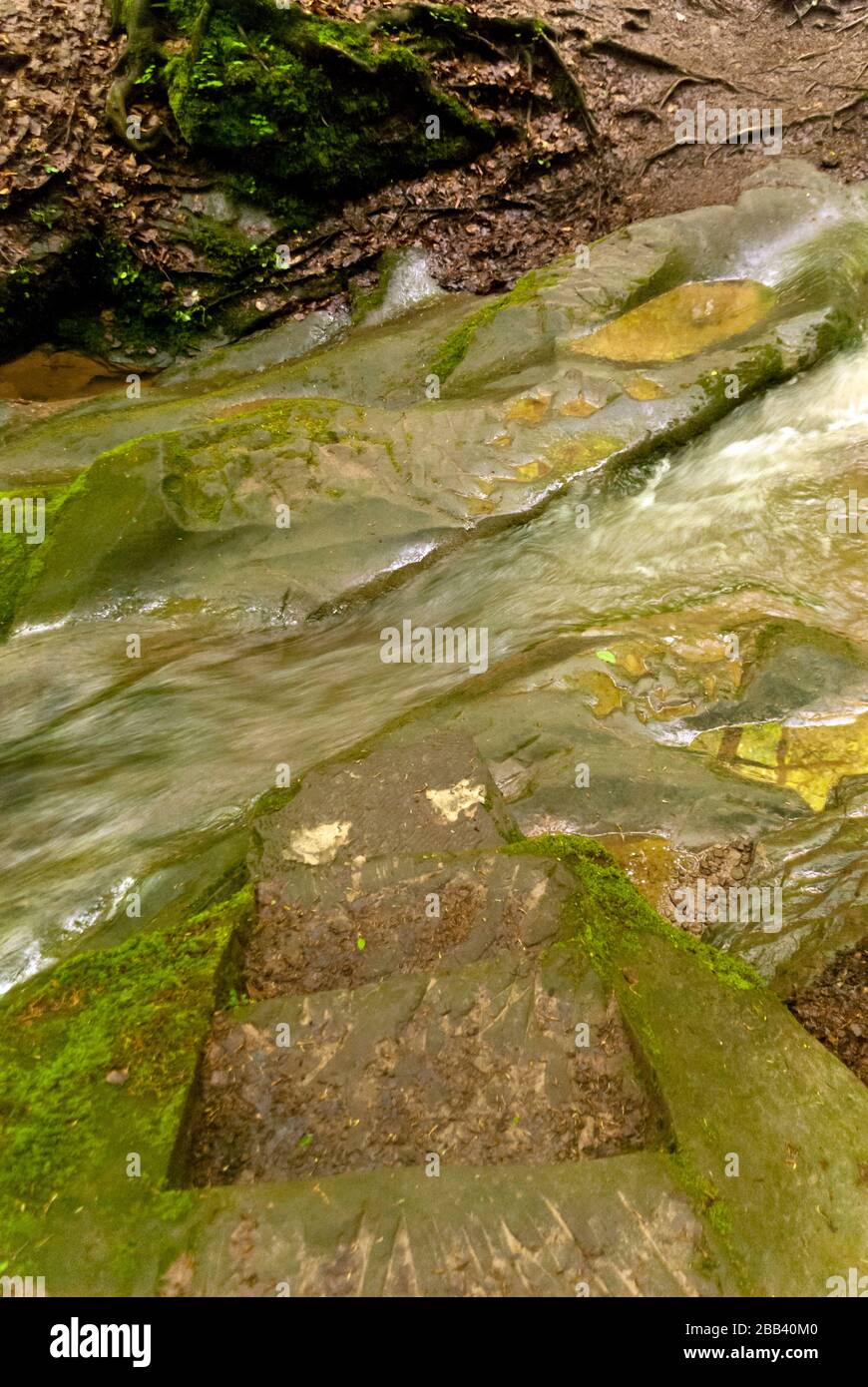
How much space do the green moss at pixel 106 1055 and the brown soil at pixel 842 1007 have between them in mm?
2568

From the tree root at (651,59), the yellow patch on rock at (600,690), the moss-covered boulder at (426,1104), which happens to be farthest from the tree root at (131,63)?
the moss-covered boulder at (426,1104)

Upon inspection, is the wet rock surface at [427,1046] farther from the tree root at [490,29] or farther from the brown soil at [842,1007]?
the tree root at [490,29]

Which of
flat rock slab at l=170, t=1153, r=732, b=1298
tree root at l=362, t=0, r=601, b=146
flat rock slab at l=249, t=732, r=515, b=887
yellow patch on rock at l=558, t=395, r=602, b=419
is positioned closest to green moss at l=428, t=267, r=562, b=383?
yellow patch on rock at l=558, t=395, r=602, b=419

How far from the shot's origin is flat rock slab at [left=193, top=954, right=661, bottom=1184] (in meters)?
2.55

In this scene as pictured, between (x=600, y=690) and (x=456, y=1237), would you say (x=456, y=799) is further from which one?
(x=456, y=1237)

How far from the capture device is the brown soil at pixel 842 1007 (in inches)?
138

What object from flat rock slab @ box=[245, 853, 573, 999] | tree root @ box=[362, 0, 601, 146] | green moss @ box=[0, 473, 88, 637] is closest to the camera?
flat rock slab @ box=[245, 853, 573, 999]

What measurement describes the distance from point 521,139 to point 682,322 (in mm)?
3801

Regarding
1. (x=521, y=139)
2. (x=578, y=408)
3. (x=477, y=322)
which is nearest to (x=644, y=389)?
(x=578, y=408)

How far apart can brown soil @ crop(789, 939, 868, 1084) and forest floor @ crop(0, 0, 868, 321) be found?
8304 millimetres

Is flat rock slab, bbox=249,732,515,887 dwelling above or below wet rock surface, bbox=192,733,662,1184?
above

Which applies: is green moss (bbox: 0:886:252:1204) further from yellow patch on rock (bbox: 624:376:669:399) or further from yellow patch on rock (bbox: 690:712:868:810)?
yellow patch on rock (bbox: 624:376:669:399)
